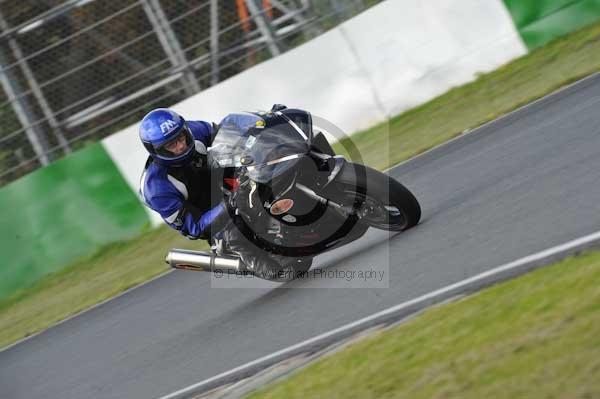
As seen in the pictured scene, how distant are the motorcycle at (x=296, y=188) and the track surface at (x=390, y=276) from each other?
1.14ft

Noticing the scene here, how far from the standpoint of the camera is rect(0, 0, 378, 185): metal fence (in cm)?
1180

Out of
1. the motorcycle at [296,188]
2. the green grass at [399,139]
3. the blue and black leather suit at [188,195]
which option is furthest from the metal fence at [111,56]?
the motorcycle at [296,188]

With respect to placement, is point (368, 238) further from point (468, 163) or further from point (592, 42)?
point (592, 42)

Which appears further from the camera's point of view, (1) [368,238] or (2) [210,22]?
(2) [210,22]

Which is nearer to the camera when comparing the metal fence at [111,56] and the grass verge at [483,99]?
the grass verge at [483,99]

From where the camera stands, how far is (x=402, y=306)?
5629mm

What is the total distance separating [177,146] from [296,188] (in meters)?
0.99

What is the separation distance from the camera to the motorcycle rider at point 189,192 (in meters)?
6.59

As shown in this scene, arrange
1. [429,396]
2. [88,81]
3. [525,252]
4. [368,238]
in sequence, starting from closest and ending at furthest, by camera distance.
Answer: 1. [429,396]
2. [525,252]
3. [368,238]
4. [88,81]

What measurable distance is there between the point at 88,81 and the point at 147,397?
Result: 662 centimetres

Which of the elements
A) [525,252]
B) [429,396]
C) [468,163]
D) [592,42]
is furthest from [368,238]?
[592,42]

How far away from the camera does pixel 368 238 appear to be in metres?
7.48

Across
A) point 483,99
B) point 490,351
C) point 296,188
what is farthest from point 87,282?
point 490,351

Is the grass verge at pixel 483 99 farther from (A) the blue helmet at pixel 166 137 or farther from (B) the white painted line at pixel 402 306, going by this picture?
(B) the white painted line at pixel 402 306
